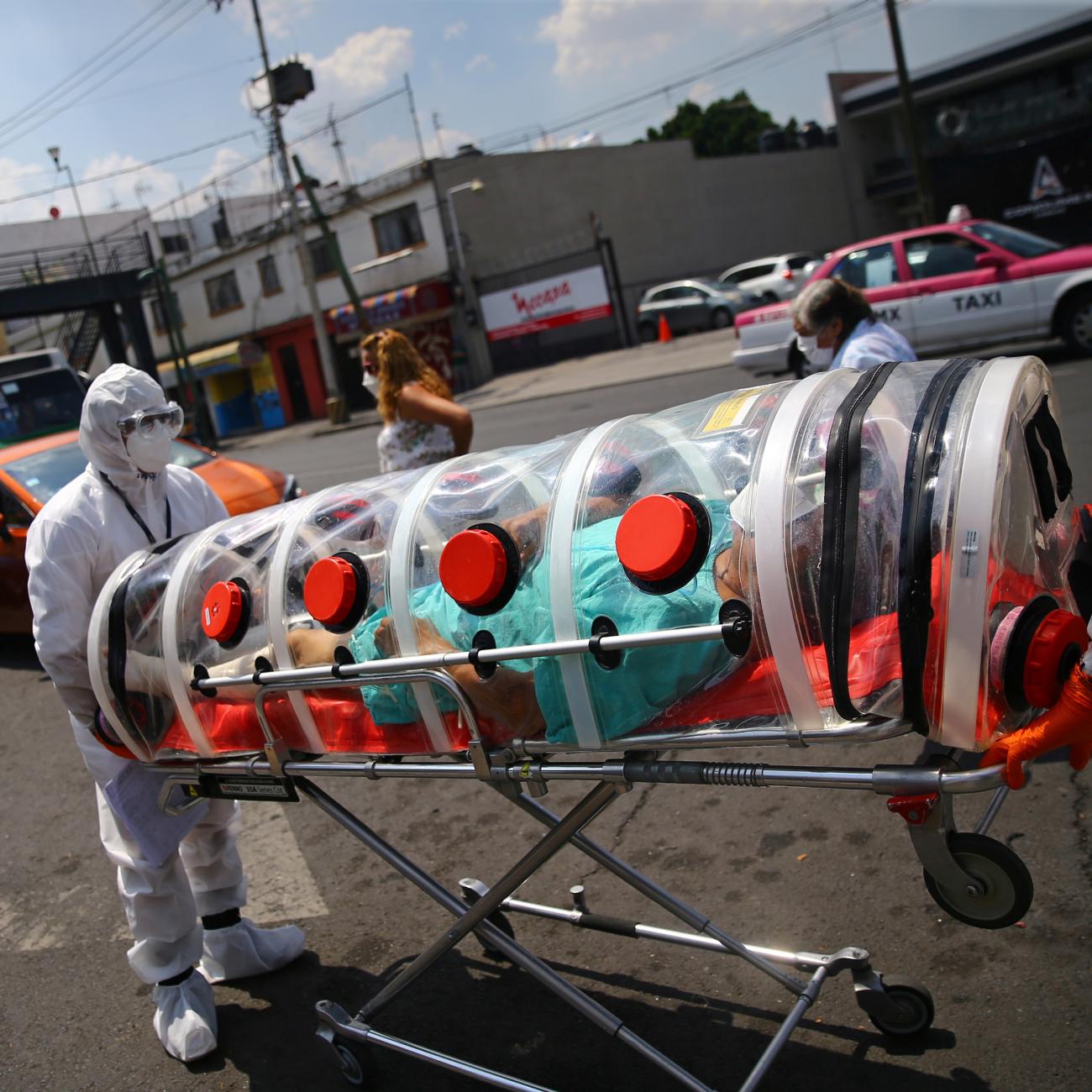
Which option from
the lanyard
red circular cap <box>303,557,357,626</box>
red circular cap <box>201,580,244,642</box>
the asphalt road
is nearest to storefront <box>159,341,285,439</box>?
the asphalt road

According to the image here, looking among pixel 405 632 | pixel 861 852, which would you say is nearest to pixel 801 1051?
pixel 861 852

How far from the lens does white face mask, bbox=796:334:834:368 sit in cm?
494

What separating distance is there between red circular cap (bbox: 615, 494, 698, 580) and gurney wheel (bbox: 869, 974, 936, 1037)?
1.43 m

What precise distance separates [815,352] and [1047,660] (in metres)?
3.58

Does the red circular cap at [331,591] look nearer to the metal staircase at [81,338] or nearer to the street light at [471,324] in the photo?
the street light at [471,324]

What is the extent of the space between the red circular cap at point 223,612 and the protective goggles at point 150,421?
67cm

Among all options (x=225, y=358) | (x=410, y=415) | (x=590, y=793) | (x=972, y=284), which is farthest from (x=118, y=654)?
(x=225, y=358)

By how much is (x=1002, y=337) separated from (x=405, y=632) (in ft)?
36.7

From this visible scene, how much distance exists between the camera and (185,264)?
41.0 m

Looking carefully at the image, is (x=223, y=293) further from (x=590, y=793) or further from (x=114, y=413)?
(x=590, y=793)

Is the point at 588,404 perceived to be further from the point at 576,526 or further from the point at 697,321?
A: the point at 576,526

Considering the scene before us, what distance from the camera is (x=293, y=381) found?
122 ft

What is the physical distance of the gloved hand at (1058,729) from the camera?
175 centimetres

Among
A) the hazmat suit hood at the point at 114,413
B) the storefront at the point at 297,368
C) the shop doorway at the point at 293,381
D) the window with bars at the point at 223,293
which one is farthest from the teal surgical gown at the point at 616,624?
the window with bars at the point at 223,293
